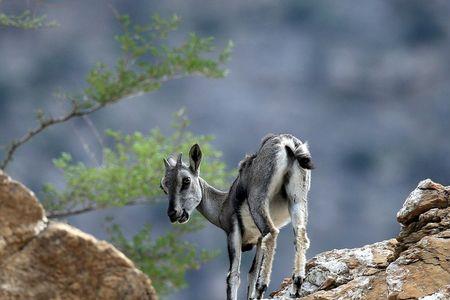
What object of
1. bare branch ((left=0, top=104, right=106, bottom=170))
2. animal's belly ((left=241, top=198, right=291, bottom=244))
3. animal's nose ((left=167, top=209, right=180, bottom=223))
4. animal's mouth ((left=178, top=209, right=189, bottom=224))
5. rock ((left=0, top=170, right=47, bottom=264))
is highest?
bare branch ((left=0, top=104, right=106, bottom=170))

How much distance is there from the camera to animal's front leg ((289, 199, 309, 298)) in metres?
10.5

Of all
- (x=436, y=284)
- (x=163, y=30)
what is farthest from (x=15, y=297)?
(x=163, y=30)

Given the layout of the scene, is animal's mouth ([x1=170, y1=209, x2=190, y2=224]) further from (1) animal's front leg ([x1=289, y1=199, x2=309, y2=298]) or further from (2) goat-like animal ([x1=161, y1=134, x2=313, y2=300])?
(1) animal's front leg ([x1=289, y1=199, x2=309, y2=298])

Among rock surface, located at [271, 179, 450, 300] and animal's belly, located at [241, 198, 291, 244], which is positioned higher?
animal's belly, located at [241, 198, 291, 244]

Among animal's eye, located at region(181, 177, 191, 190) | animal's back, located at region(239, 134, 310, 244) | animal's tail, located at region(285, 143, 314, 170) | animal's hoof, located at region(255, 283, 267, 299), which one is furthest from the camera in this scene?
animal's eye, located at region(181, 177, 191, 190)

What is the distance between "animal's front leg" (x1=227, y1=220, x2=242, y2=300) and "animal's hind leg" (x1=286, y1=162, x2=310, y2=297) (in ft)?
2.56

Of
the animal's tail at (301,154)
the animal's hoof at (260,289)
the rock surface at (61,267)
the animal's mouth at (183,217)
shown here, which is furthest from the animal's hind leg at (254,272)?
the rock surface at (61,267)

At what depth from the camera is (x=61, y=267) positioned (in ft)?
23.9

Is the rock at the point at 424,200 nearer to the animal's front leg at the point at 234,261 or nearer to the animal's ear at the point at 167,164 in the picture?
the animal's front leg at the point at 234,261

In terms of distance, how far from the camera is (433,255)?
30.3 feet

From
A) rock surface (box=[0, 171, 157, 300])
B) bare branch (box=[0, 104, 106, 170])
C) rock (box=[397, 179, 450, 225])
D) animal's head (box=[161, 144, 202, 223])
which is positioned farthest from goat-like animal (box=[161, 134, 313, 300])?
bare branch (box=[0, 104, 106, 170])

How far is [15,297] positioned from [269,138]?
4.91 meters

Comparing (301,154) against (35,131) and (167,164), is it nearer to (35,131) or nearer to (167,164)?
(167,164)

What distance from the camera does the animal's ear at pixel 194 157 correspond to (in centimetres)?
1195
